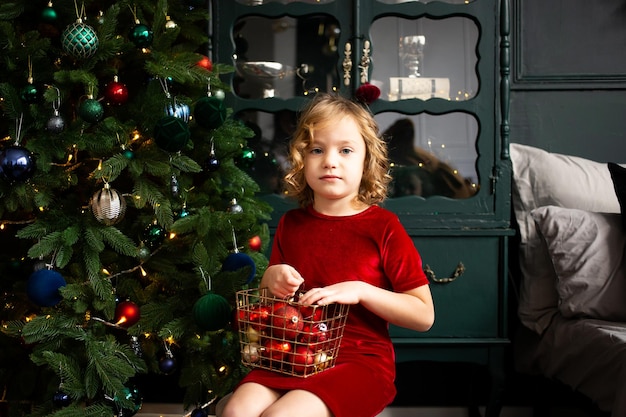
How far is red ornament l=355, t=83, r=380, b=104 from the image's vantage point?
2.23 meters

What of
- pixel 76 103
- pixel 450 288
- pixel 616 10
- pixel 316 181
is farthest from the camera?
pixel 616 10

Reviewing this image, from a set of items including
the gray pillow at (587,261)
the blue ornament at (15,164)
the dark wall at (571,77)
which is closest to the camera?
the blue ornament at (15,164)

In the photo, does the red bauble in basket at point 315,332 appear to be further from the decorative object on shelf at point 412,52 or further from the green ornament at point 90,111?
the decorative object on shelf at point 412,52

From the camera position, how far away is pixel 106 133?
1706 mm

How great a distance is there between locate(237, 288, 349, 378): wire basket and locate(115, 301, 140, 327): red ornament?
1.46 ft

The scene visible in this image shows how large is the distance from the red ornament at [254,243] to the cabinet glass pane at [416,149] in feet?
1.37

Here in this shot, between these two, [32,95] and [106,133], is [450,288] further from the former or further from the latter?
[32,95]

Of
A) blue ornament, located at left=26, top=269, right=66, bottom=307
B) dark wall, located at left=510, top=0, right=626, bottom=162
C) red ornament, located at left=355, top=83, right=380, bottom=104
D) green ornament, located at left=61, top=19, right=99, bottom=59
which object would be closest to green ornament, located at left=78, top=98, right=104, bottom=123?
green ornament, located at left=61, top=19, right=99, bottom=59

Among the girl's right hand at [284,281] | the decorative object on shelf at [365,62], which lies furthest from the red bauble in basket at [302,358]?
the decorative object on shelf at [365,62]

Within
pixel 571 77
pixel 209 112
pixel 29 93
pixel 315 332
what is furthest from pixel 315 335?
pixel 571 77

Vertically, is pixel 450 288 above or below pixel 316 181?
below

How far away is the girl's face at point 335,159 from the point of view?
153 cm

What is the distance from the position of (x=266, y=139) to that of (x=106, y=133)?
739 mm

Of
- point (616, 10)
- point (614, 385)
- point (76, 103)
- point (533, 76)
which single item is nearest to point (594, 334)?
point (614, 385)
